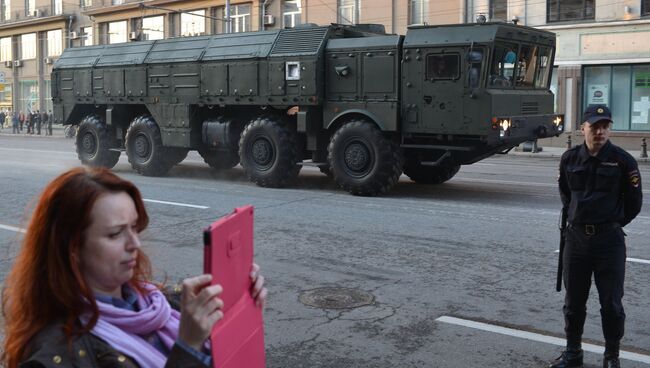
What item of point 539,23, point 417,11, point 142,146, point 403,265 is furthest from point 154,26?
point 403,265

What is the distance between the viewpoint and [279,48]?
50.1 feet

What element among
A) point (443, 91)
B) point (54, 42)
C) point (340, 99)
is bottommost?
point (340, 99)

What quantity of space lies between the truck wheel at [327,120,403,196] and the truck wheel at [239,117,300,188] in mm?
1110

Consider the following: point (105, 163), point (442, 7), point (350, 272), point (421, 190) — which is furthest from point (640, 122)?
point (350, 272)

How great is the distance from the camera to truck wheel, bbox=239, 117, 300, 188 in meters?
15.2

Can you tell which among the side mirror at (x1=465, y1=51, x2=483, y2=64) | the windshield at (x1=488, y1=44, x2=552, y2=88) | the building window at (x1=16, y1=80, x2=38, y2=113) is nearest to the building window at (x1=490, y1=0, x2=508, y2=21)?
the windshield at (x1=488, y1=44, x2=552, y2=88)

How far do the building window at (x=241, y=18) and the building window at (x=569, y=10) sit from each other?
1762 centimetres

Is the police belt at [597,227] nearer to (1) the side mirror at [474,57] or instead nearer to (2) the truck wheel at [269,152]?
(1) the side mirror at [474,57]

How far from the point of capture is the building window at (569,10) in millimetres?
29461

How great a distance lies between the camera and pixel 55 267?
2.02 meters

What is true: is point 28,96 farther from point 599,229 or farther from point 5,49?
point 599,229

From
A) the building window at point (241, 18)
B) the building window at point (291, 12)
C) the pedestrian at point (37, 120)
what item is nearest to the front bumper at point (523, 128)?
the building window at point (291, 12)

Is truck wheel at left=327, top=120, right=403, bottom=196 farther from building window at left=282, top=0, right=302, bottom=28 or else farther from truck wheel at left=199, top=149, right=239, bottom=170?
building window at left=282, top=0, right=302, bottom=28

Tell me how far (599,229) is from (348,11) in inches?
1297
